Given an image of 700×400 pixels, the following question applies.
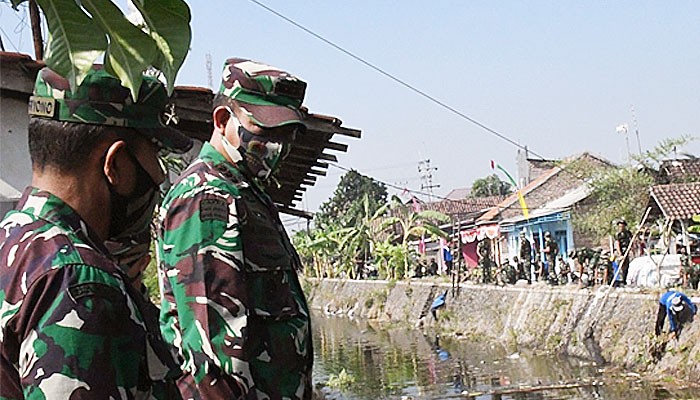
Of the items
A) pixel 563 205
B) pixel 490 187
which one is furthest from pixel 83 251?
pixel 490 187

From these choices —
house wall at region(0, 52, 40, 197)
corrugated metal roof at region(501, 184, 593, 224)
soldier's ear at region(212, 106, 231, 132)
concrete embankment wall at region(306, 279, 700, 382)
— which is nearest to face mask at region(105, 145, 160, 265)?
soldier's ear at region(212, 106, 231, 132)

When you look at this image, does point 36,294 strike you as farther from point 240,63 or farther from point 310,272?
point 310,272

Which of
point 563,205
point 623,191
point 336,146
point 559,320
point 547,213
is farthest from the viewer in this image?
point 547,213

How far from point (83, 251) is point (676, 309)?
12.8 meters

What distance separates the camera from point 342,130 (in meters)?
6.75

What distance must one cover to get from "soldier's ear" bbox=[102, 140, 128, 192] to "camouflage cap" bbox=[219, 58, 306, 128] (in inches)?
36.3

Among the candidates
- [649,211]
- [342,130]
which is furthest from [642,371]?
Result: [342,130]

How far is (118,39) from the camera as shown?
3.09ft

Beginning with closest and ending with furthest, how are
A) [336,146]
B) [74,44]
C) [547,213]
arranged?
[74,44] → [336,146] → [547,213]

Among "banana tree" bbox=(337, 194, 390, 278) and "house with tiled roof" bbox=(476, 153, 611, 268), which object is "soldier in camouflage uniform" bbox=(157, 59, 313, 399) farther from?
"banana tree" bbox=(337, 194, 390, 278)

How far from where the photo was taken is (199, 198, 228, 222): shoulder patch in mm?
2264

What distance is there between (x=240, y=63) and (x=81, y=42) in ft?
5.23

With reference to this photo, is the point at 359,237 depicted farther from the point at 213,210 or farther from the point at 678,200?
the point at 213,210

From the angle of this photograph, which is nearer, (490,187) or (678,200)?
(678,200)
